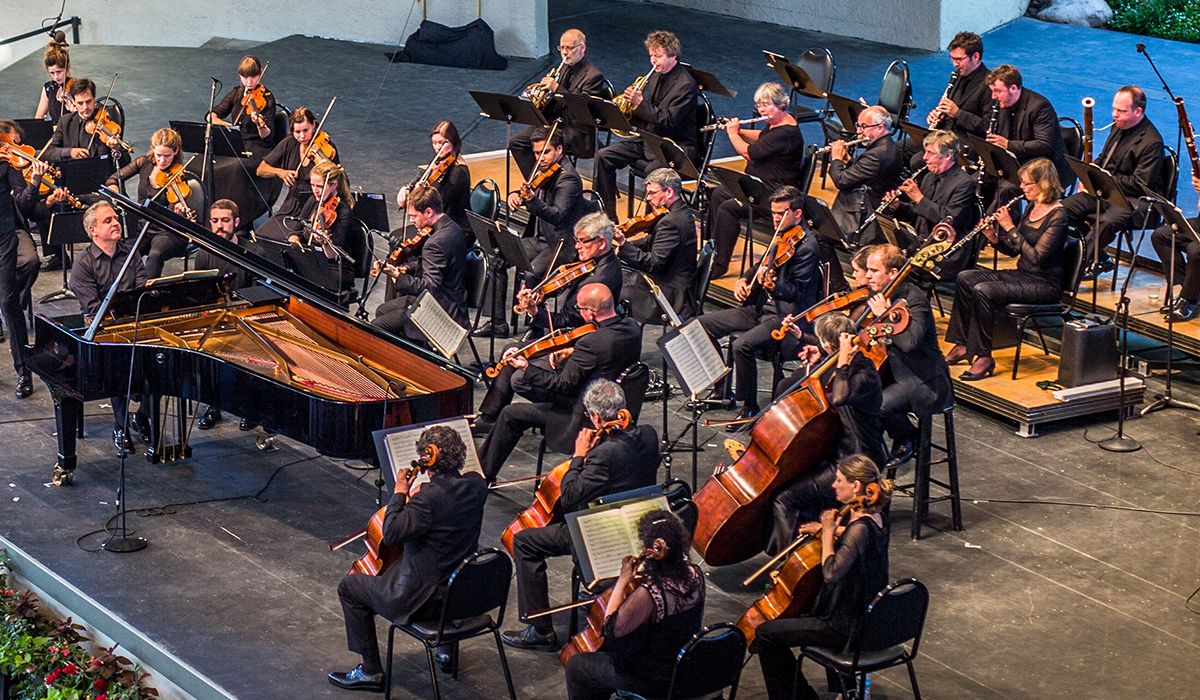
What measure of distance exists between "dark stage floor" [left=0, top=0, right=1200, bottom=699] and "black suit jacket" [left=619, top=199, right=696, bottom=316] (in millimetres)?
896

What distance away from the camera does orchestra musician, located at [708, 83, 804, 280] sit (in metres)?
12.1

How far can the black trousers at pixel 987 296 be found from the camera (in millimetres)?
10633

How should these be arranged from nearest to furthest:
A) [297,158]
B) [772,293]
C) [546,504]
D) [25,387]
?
[546,504]
[772,293]
[25,387]
[297,158]

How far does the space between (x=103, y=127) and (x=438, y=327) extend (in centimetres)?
497

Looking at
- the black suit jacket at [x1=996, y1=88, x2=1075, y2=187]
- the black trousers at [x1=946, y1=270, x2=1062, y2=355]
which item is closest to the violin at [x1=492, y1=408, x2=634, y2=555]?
the black trousers at [x1=946, y1=270, x2=1062, y2=355]

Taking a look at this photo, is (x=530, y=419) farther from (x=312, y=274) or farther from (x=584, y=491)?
(x=312, y=274)

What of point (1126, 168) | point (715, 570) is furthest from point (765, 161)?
point (715, 570)

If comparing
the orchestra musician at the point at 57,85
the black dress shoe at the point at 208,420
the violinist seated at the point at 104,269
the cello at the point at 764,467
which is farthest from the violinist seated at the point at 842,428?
the orchestra musician at the point at 57,85

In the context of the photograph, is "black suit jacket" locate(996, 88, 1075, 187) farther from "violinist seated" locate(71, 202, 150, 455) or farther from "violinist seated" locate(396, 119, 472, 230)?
"violinist seated" locate(71, 202, 150, 455)

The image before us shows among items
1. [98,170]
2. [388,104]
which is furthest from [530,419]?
[388,104]

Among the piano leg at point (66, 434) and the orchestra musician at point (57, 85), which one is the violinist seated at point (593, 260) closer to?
the piano leg at point (66, 434)

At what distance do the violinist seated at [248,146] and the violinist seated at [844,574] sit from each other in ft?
25.0

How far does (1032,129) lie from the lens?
12.0 meters

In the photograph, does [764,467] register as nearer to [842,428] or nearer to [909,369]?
[842,428]
